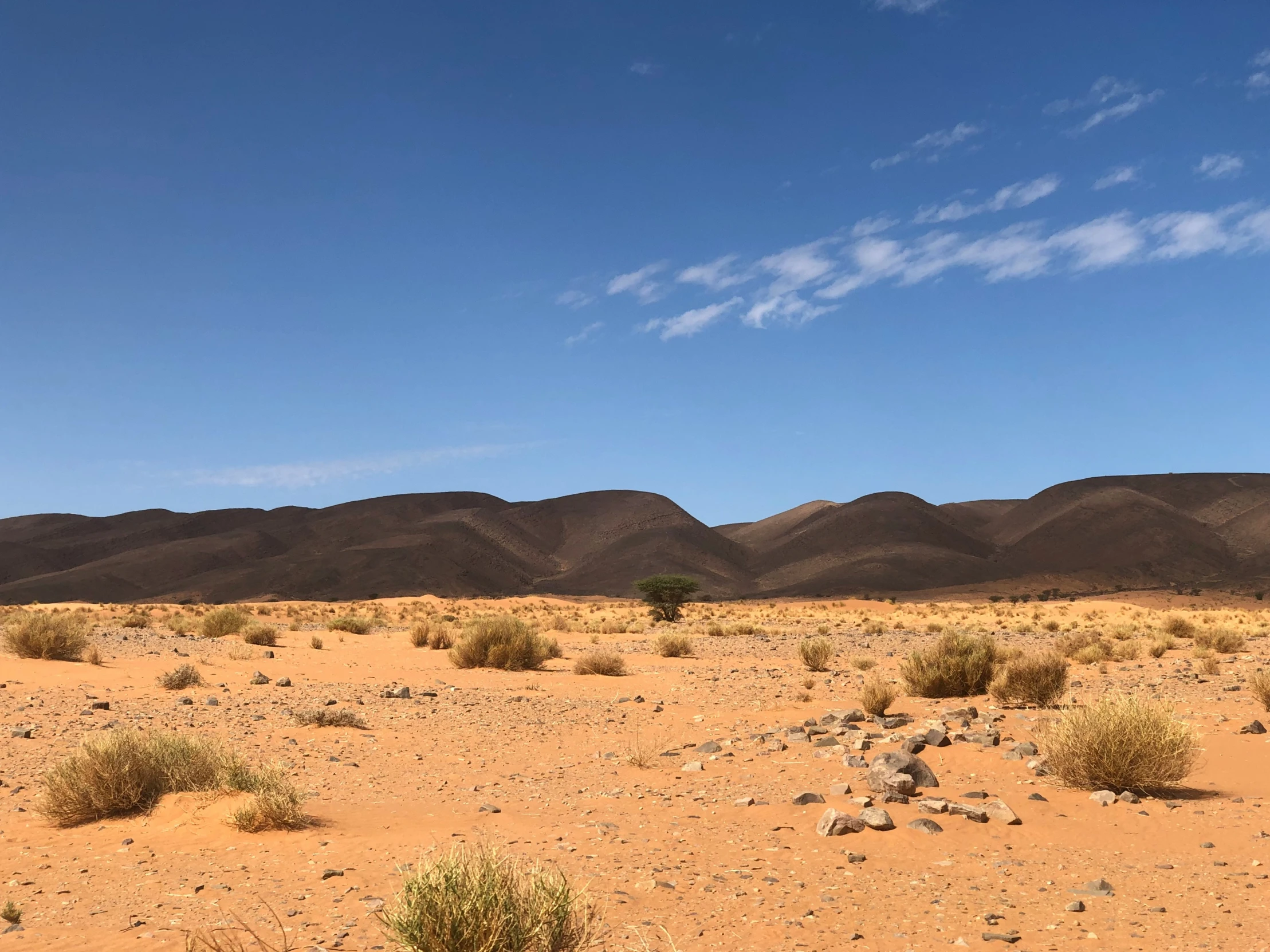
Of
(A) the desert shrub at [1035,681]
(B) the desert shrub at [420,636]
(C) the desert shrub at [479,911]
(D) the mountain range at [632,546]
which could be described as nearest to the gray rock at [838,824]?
(C) the desert shrub at [479,911]

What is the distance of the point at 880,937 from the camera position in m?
5.73

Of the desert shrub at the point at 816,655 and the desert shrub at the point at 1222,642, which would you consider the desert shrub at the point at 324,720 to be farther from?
the desert shrub at the point at 1222,642

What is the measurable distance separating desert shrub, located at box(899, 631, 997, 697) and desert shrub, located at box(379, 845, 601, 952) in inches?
502

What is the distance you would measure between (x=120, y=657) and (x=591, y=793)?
1657 centimetres

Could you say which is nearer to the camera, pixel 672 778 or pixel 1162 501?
pixel 672 778

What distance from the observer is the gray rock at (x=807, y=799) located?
8.78 metres

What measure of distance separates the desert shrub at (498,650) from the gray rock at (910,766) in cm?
1300

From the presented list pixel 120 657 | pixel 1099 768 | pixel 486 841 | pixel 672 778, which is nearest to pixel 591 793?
pixel 672 778

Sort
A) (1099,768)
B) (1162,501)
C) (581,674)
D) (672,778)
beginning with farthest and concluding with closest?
(1162,501) < (581,674) < (672,778) < (1099,768)

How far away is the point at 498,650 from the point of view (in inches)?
845

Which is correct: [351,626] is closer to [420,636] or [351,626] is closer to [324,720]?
[420,636]

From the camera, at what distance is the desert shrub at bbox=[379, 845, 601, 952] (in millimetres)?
4539

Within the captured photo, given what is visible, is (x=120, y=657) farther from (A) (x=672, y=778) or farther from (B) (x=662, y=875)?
(B) (x=662, y=875)

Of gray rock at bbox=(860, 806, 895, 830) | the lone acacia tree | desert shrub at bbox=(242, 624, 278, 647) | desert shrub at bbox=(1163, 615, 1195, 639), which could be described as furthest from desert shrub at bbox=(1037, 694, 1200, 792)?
the lone acacia tree
